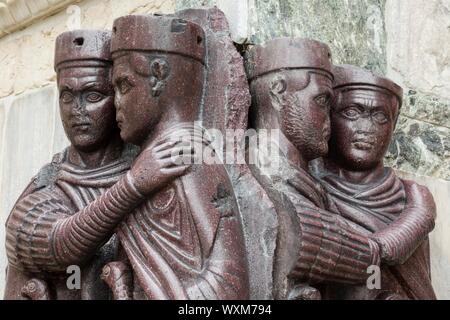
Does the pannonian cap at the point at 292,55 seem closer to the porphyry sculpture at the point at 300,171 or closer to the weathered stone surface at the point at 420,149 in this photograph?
the porphyry sculpture at the point at 300,171

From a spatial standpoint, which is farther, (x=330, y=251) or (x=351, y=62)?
(x=351, y=62)

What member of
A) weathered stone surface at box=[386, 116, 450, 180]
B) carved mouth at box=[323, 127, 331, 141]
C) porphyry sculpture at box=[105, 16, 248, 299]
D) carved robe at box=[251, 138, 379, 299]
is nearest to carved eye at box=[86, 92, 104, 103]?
porphyry sculpture at box=[105, 16, 248, 299]

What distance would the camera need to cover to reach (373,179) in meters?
2.70

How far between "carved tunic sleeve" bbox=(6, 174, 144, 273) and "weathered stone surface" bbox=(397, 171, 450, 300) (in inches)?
40.9

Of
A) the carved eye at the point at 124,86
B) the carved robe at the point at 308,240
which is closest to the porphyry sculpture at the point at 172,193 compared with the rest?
the carved eye at the point at 124,86

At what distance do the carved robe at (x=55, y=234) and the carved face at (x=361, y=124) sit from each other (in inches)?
22.4

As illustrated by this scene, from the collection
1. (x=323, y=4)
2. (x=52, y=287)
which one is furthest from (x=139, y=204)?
(x=323, y=4)

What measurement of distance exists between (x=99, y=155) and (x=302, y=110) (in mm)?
552

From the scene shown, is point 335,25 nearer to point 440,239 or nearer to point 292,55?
point 292,55

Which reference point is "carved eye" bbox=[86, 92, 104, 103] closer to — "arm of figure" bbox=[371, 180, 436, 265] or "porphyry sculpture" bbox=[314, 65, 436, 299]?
"porphyry sculpture" bbox=[314, 65, 436, 299]

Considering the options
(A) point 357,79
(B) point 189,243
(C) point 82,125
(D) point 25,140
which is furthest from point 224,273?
(D) point 25,140

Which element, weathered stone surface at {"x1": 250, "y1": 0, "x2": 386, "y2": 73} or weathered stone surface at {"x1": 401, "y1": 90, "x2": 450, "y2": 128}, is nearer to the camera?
weathered stone surface at {"x1": 250, "y1": 0, "x2": 386, "y2": 73}

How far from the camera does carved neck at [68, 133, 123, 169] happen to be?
8.64ft
